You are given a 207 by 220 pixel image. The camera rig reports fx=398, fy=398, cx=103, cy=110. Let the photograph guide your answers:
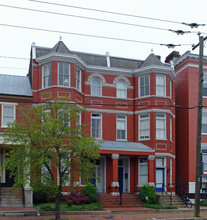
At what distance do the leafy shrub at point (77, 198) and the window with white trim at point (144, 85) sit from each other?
31.7ft

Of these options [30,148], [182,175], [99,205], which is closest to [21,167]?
[30,148]

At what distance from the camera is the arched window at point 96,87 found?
1204 inches

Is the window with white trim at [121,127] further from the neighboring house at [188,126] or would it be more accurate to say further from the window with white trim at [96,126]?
the neighboring house at [188,126]

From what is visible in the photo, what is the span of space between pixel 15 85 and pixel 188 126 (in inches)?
544

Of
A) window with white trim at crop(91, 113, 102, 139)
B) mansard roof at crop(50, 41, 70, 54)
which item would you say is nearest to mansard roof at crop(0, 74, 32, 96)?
mansard roof at crop(50, 41, 70, 54)

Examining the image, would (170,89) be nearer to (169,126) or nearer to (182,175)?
(169,126)

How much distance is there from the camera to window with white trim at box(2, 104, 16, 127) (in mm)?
27594

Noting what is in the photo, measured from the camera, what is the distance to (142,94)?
101 ft

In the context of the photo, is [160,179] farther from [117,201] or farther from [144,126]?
[117,201]

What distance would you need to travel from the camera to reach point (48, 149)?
19.0 meters

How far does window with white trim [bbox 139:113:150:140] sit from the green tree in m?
11.2

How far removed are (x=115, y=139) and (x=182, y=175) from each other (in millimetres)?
6403

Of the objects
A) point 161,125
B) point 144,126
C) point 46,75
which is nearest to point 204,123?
point 161,125

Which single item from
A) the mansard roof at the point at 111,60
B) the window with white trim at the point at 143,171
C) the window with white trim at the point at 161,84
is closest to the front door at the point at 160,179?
the window with white trim at the point at 143,171
